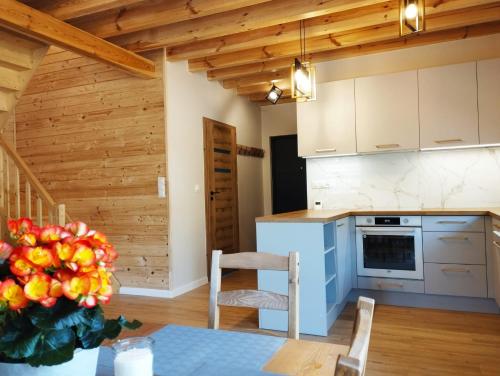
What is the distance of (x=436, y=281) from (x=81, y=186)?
13.3 feet

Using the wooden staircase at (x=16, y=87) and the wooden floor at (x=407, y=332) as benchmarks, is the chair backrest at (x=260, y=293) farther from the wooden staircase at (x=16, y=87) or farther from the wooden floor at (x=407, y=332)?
the wooden staircase at (x=16, y=87)

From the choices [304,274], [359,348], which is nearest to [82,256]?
[359,348]

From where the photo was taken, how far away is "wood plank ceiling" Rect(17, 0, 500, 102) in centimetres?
341

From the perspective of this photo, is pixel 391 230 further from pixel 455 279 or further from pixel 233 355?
pixel 233 355

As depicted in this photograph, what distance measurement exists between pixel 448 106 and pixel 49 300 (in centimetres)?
396

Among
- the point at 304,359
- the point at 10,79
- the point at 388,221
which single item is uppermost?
the point at 10,79

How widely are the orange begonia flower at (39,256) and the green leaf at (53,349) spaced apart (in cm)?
12

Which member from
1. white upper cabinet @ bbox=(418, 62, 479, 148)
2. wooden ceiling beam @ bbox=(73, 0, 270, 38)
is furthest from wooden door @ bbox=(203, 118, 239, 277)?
white upper cabinet @ bbox=(418, 62, 479, 148)

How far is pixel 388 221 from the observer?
374 cm

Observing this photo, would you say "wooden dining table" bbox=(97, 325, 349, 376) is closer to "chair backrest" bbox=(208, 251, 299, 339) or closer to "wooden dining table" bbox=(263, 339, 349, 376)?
"wooden dining table" bbox=(263, 339, 349, 376)

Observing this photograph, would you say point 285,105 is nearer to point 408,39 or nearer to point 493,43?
point 408,39

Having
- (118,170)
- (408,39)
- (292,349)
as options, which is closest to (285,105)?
(408,39)

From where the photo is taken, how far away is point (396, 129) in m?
4.01

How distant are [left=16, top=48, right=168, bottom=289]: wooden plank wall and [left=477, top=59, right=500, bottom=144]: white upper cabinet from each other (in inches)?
125
